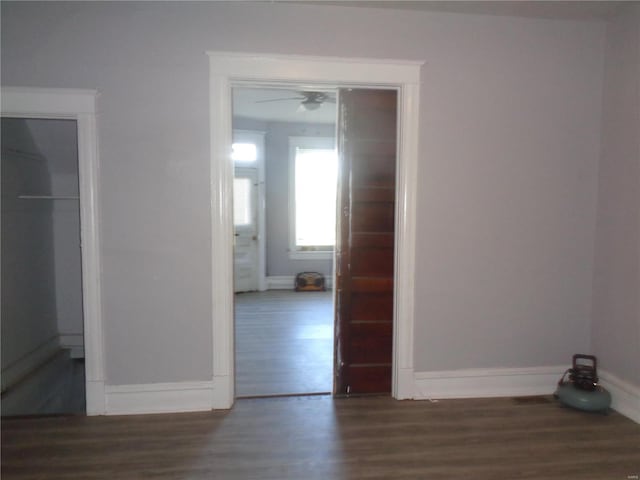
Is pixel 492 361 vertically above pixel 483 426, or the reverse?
pixel 492 361

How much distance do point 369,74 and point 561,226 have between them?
1.79 m

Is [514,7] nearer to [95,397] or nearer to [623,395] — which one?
[623,395]

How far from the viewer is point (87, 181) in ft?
8.84

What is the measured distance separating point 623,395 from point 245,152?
5.97 metres

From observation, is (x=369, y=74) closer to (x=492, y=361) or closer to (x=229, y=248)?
(x=229, y=248)

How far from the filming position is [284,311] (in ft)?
19.1

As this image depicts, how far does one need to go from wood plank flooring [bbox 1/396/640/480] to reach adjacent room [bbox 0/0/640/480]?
0.06ft

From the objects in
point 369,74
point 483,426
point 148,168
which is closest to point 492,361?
point 483,426

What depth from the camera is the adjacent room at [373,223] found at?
8.60ft

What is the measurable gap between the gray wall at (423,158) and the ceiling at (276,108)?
248cm

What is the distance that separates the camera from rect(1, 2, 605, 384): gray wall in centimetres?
270

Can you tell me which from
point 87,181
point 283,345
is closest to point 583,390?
point 283,345

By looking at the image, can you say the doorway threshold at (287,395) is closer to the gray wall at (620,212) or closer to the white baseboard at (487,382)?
the white baseboard at (487,382)

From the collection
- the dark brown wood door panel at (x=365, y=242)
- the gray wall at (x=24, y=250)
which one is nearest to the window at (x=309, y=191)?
the gray wall at (x=24, y=250)
